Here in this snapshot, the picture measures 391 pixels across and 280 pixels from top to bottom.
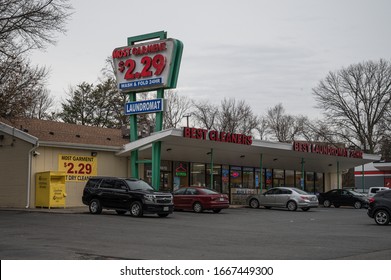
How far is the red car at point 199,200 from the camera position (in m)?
30.0

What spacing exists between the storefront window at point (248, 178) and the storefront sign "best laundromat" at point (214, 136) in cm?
806

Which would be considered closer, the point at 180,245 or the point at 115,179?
the point at 180,245

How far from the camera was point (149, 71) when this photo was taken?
32000mm

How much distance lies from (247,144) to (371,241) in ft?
66.1

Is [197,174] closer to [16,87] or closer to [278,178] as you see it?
[278,178]

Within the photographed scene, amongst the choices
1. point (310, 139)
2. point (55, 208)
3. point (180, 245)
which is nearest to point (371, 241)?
point (180, 245)

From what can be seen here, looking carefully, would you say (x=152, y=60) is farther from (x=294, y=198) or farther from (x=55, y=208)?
(x=294, y=198)

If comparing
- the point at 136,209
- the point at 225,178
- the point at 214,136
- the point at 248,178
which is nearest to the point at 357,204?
the point at 248,178

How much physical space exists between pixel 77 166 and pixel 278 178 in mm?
20820

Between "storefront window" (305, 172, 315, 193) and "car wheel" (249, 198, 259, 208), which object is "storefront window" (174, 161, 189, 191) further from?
"storefront window" (305, 172, 315, 193)

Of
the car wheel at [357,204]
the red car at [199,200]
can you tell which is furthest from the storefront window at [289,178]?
the red car at [199,200]

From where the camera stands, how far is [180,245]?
14227mm

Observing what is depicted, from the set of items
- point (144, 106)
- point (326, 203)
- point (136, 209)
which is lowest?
point (326, 203)

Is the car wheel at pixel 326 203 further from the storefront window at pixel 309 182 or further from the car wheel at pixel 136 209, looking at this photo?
the car wheel at pixel 136 209
